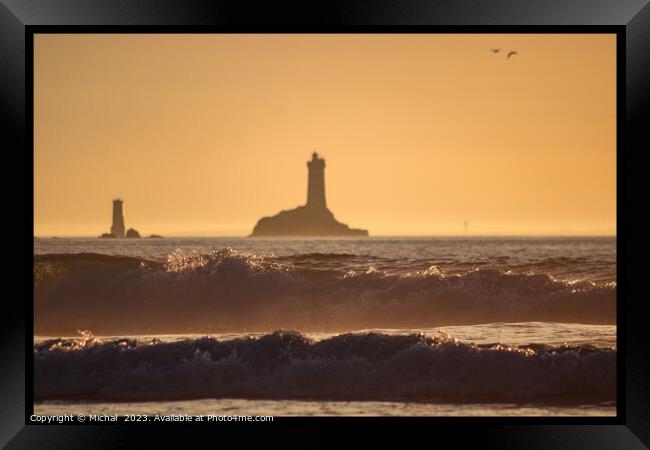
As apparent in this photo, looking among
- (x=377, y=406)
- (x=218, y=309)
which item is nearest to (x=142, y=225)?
(x=218, y=309)

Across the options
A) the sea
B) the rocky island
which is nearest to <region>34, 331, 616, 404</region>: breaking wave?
the sea

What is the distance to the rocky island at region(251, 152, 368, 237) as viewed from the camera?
8105 mm

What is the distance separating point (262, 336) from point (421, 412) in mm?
1503

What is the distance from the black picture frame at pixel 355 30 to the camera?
5.22m

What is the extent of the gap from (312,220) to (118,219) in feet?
6.44

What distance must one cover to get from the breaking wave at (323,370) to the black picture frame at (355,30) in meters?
1.02

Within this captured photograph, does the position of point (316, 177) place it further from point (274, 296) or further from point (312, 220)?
point (274, 296)

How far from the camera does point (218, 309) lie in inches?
347

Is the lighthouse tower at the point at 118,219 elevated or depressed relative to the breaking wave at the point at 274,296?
elevated

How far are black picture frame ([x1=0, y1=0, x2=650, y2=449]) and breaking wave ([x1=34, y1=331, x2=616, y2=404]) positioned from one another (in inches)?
40.1

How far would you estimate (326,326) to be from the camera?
28.6 ft

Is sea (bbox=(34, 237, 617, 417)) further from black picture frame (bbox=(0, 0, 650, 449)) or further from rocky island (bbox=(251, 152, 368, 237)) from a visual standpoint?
black picture frame (bbox=(0, 0, 650, 449))

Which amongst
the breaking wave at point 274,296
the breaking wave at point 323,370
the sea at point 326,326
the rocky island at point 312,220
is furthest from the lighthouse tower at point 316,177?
the breaking wave at point 323,370

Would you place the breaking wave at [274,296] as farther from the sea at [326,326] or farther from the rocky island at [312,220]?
the rocky island at [312,220]
